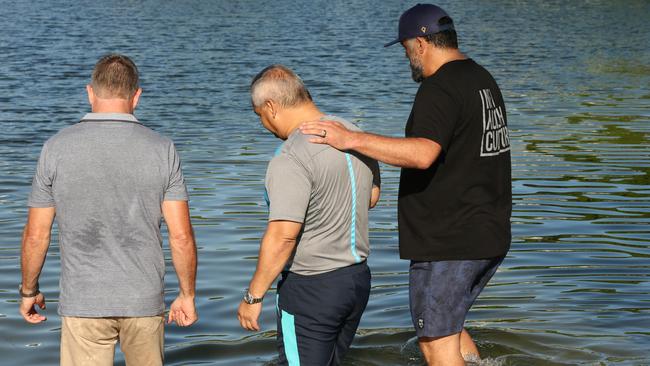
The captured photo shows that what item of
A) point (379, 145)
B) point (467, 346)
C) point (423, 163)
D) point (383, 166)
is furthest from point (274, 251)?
point (383, 166)

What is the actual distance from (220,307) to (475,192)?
4.10 m

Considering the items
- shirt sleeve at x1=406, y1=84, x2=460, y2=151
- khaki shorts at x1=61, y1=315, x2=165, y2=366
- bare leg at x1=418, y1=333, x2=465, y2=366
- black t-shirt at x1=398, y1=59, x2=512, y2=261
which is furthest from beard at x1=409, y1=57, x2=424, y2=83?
khaki shorts at x1=61, y1=315, x2=165, y2=366

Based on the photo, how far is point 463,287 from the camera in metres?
6.37

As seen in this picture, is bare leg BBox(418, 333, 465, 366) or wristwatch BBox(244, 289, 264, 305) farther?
bare leg BBox(418, 333, 465, 366)

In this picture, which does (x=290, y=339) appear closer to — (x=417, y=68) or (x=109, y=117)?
(x=109, y=117)

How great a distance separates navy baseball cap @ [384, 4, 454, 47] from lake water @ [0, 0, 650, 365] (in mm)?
2968

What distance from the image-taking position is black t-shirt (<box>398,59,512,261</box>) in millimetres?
6184

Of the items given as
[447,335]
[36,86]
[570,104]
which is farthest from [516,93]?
[447,335]

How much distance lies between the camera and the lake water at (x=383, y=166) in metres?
9.09

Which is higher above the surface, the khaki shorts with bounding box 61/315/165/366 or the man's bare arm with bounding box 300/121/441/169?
the man's bare arm with bounding box 300/121/441/169

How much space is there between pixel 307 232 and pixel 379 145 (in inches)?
22.4

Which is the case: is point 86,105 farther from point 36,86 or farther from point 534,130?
point 534,130

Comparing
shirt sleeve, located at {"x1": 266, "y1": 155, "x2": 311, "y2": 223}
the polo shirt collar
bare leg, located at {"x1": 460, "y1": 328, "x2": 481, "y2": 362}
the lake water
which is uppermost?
the polo shirt collar

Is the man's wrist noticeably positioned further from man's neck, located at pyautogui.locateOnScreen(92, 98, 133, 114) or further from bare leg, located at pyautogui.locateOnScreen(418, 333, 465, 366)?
bare leg, located at pyautogui.locateOnScreen(418, 333, 465, 366)
